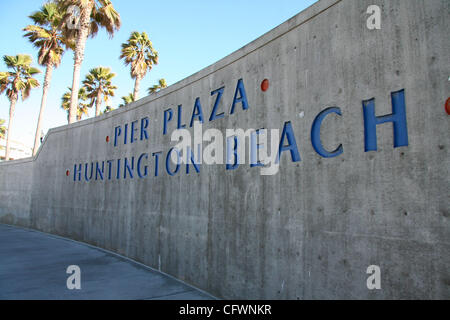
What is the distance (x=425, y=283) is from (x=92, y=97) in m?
32.4

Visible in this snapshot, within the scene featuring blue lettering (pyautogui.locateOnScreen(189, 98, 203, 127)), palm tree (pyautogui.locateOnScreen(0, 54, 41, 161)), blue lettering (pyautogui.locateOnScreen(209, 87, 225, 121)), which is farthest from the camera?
palm tree (pyautogui.locateOnScreen(0, 54, 41, 161))

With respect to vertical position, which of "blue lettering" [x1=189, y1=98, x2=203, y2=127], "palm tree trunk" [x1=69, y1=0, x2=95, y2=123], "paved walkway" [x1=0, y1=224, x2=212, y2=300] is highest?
"palm tree trunk" [x1=69, y1=0, x2=95, y2=123]

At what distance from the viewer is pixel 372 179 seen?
336cm

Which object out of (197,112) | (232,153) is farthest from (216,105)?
(232,153)

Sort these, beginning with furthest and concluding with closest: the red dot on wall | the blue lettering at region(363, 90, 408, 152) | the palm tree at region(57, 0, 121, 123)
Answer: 1. the palm tree at region(57, 0, 121, 123)
2. the red dot on wall
3. the blue lettering at region(363, 90, 408, 152)

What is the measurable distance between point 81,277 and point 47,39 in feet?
65.5

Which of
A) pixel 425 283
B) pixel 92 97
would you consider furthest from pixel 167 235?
pixel 92 97

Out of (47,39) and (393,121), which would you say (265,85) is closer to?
(393,121)

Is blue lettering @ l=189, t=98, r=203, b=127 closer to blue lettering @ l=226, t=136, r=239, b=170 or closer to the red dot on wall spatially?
blue lettering @ l=226, t=136, r=239, b=170

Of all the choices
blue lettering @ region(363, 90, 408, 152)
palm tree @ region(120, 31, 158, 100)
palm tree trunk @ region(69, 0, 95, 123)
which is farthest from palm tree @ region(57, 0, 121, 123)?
blue lettering @ region(363, 90, 408, 152)

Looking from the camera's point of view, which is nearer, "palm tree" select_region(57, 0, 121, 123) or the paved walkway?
the paved walkway

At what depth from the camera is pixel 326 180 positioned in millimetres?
3807

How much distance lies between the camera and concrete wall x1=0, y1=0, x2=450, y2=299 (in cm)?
298

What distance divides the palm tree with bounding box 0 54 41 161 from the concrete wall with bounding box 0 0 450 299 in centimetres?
2600
